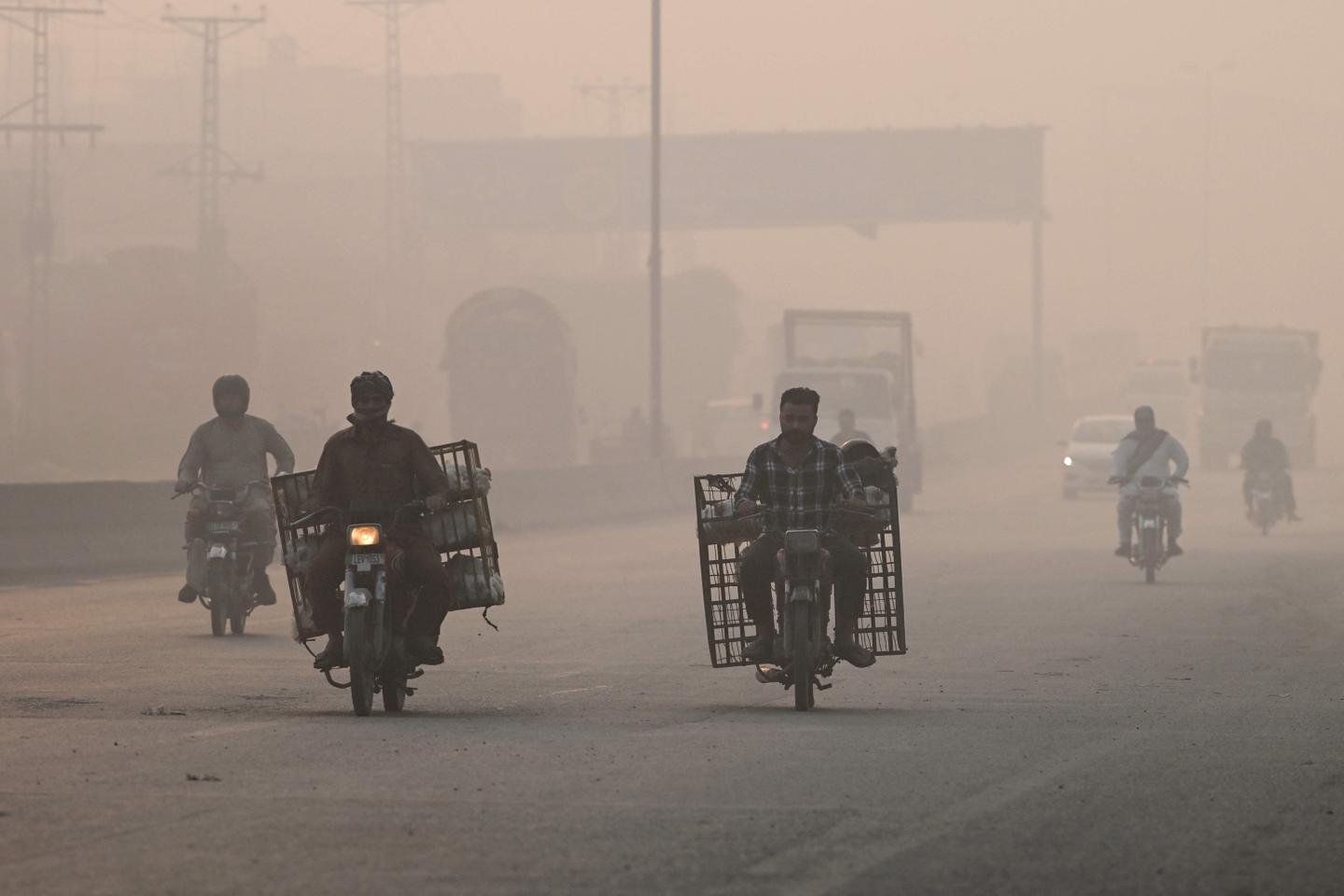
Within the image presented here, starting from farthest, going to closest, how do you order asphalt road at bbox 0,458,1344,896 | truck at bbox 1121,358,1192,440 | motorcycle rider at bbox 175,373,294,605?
truck at bbox 1121,358,1192,440, motorcycle rider at bbox 175,373,294,605, asphalt road at bbox 0,458,1344,896

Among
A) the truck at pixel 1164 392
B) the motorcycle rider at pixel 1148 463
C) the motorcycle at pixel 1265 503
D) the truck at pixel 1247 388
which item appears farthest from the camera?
the truck at pixel 1164 392

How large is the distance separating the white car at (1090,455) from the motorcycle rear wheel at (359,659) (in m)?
35.4

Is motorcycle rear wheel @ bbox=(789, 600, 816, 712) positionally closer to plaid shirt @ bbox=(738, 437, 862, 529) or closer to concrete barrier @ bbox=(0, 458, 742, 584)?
plaid shirt @ bbox=(738, 437, 862, 529)

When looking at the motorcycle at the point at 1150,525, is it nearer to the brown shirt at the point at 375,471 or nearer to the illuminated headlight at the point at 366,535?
the brown shirt at the point at 375,471

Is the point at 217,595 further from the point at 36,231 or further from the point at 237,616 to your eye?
the point at 36,231

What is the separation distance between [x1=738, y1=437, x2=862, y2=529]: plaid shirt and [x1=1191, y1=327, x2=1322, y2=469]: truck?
161 ft

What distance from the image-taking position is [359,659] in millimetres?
11383

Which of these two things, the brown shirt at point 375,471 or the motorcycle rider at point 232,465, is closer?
the brown shirt at point 375,471

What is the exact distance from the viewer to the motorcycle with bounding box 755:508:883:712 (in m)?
12.0

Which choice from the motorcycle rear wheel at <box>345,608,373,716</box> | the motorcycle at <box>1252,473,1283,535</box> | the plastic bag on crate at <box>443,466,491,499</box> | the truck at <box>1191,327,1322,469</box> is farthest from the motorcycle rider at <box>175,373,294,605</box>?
the truck at <box>1191,327,1322,469</box>

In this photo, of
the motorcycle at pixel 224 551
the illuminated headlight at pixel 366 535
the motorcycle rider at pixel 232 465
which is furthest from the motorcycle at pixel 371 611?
→ the motorcycle at pixel 224 551

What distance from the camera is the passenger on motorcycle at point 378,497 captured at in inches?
460

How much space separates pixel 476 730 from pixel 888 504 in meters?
2.49

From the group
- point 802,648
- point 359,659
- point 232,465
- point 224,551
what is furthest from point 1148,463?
point 359,659
